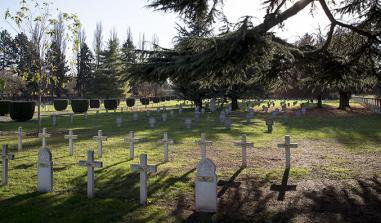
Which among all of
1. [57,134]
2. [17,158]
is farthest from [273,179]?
[57,134]

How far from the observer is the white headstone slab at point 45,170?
7.43 metres

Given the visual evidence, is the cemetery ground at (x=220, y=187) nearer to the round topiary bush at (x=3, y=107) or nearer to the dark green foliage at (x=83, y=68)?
the round topiary bush at (x=3, y=107)

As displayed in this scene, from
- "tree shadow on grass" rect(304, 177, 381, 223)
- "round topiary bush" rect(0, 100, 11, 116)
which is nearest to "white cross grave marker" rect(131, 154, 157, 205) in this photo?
"tree shadow on grass" rect(304, 177, 381, 223)

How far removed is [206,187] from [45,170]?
3.07 metres

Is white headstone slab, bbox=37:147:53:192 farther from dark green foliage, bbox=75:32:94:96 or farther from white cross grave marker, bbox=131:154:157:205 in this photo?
dark green foliage, bbox=75:32:94:96

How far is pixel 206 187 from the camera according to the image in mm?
6246

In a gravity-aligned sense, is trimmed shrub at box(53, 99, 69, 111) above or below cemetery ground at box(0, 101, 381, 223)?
above

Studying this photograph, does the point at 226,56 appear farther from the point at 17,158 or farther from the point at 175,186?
the point at 17,158

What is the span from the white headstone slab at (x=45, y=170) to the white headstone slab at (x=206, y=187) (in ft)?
9.41

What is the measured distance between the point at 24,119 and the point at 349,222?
79.1 feet

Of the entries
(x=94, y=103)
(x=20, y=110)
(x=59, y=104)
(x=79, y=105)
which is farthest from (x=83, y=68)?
(x=20, y=110)

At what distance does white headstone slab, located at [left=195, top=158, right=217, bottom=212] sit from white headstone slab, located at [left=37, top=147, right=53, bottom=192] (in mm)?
2869

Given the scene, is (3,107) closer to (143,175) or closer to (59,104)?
(59,104)

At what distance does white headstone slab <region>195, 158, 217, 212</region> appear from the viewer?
6223mm
